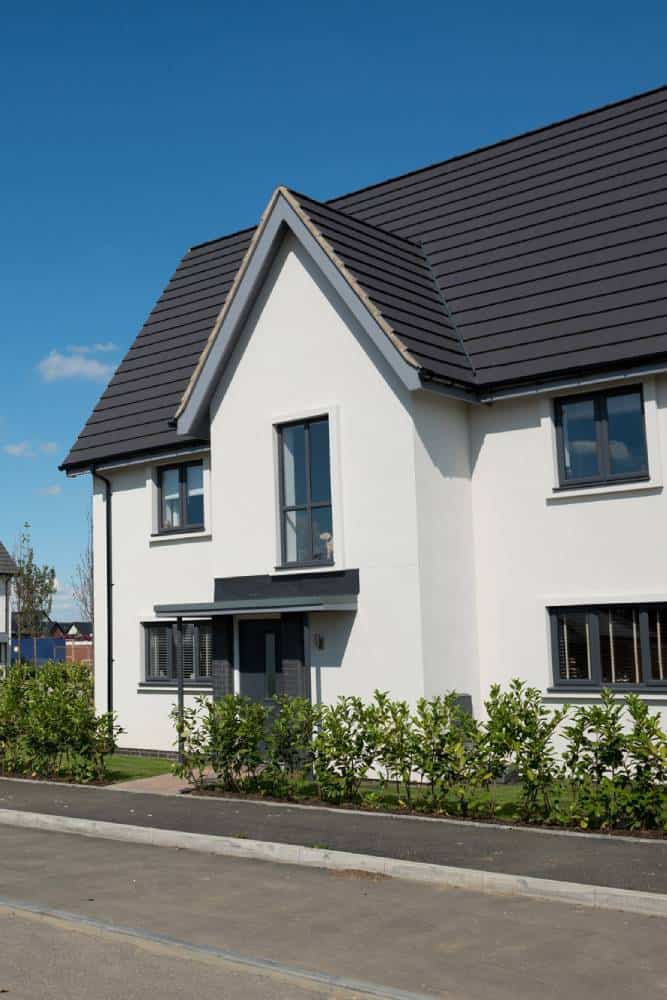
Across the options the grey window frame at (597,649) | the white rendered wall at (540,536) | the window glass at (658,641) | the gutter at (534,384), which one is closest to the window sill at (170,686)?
the white rendered wall at (540,536)

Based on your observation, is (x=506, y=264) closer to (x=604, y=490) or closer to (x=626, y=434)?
(x=626, y=434)

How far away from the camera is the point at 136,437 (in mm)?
20156

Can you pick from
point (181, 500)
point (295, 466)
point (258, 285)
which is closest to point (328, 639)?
point (295, 466)

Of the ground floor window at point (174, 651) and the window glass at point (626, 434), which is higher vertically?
the window glass at point (626, 434)

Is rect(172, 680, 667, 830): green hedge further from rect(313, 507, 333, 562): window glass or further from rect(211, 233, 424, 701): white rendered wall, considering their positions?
rect(313, 507, 333, 562): window glass

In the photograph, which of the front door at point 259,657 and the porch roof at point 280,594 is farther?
the front door at point 259,657

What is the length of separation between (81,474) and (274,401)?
20.7ft

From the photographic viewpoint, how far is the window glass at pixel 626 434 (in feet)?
47.4

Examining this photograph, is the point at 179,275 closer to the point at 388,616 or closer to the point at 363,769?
the point at 388,616

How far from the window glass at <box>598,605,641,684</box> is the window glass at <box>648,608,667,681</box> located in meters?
0.20

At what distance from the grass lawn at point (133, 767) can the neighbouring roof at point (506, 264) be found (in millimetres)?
5679

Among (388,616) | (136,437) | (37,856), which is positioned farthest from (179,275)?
(37,856)

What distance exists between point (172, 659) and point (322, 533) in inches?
201

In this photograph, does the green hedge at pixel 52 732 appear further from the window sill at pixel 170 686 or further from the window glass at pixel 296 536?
the window glass at pixel 296 536
